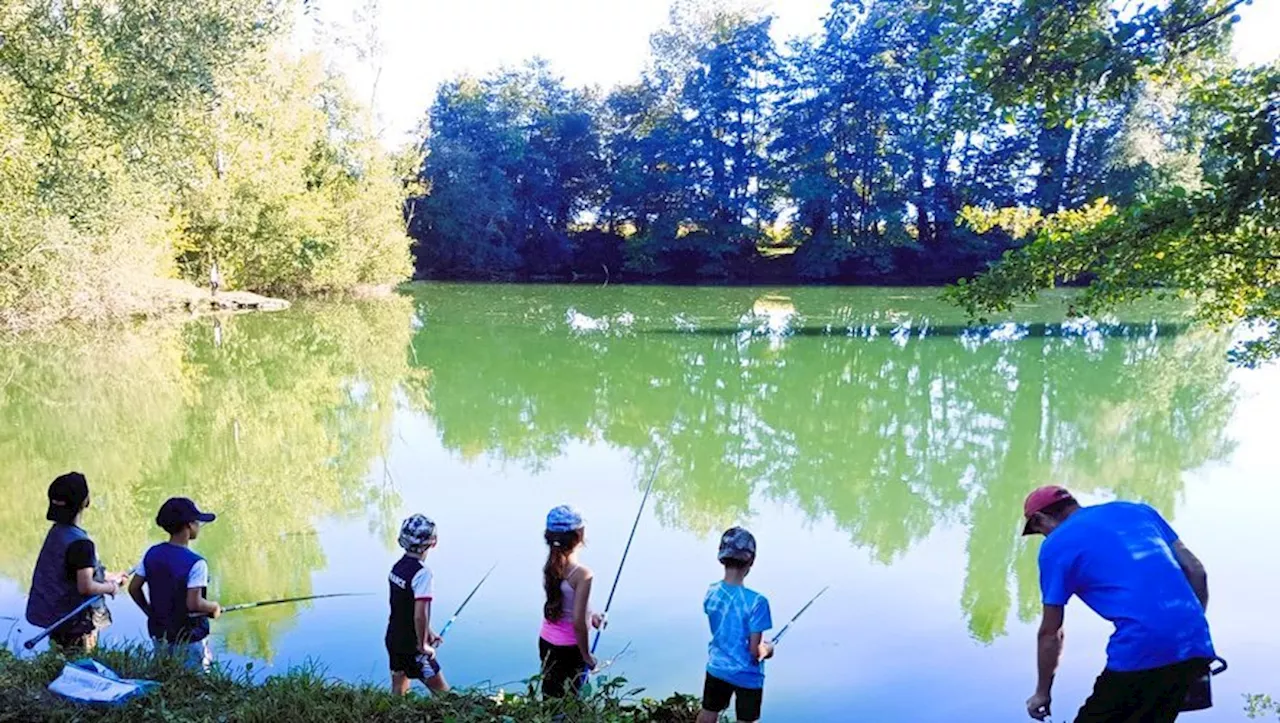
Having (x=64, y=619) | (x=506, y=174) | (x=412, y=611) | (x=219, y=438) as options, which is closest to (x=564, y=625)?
(x=412, y=611)

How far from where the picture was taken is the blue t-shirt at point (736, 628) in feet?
10.3

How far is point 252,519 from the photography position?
7566mm

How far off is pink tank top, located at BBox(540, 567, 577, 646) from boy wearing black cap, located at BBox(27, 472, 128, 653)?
67.9 inches

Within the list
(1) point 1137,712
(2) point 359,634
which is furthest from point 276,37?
(1) point 1137,712

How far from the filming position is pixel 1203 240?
13.9 feet

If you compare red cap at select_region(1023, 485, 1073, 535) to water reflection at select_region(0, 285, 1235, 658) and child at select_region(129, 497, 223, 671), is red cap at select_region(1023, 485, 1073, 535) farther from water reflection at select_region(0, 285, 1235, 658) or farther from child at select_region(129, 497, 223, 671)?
water reflection at select_region(0, 285, 1235, 658)

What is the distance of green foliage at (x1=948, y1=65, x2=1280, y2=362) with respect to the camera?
391 centimetres

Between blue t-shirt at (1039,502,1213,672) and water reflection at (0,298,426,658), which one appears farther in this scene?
water reflection at (0,298,426,658)

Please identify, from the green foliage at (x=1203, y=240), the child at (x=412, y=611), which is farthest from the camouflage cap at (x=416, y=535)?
the green foliage at (x=1203, y=240)

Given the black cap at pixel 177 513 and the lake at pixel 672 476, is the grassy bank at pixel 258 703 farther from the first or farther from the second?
the lake at pixel 672 476

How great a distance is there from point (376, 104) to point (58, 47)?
2199 cm

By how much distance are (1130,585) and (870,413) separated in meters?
10.5

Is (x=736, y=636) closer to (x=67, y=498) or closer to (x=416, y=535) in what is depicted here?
(x=416, y=535)

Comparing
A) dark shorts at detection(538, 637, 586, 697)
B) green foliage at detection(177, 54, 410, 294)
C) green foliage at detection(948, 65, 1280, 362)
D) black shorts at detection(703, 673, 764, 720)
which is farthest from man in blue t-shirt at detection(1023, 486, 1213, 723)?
green foliage at detection(177, 54, 410, 294)
